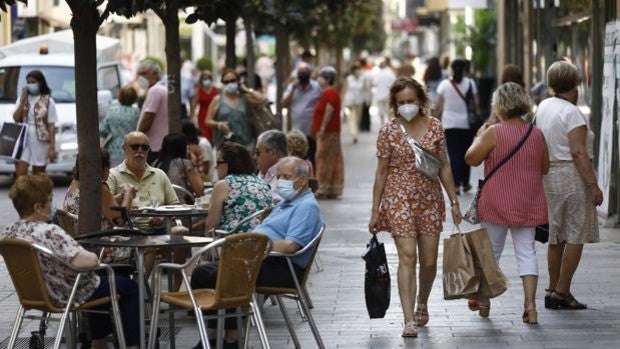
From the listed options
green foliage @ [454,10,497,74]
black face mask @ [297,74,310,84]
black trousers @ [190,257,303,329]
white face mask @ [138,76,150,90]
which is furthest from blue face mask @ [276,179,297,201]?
green foliage @ [454,10,497,74]

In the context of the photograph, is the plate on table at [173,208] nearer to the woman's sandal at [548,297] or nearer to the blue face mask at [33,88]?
the woman's sandal at [548,297]

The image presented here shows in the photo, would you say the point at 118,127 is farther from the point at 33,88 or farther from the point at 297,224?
the point at 297,224

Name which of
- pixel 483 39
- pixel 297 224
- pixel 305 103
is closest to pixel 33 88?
pixel 305 103

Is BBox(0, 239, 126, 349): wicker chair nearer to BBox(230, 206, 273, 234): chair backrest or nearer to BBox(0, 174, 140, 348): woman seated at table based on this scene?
BBox(0, 174, 140, 348): woman seated at table

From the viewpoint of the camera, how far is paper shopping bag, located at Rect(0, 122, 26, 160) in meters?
20.3

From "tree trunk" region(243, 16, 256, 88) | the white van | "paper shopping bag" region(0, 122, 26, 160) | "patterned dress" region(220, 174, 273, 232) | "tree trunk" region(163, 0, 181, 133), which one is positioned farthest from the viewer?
"tree trunk" region(243, 16, 256, 88)

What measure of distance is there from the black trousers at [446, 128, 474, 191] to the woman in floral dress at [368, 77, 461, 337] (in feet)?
34.7

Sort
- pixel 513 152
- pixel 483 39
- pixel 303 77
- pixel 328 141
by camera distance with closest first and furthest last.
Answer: pixel 513 152 → pixel 328 141 → pixel 303 77 → pixel 483 39

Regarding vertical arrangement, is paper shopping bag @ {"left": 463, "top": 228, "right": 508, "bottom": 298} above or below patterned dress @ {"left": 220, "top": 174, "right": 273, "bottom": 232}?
below

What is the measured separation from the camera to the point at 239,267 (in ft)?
28.9

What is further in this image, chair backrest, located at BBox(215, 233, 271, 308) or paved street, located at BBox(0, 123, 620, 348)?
paved street, located at BBox(0, 123, 620, 348)

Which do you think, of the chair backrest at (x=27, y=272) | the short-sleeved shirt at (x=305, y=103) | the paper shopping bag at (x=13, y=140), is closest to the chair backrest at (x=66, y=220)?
the chair backrest at (x=27, y=272)

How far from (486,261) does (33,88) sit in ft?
33.7

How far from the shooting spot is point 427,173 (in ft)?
34.4
